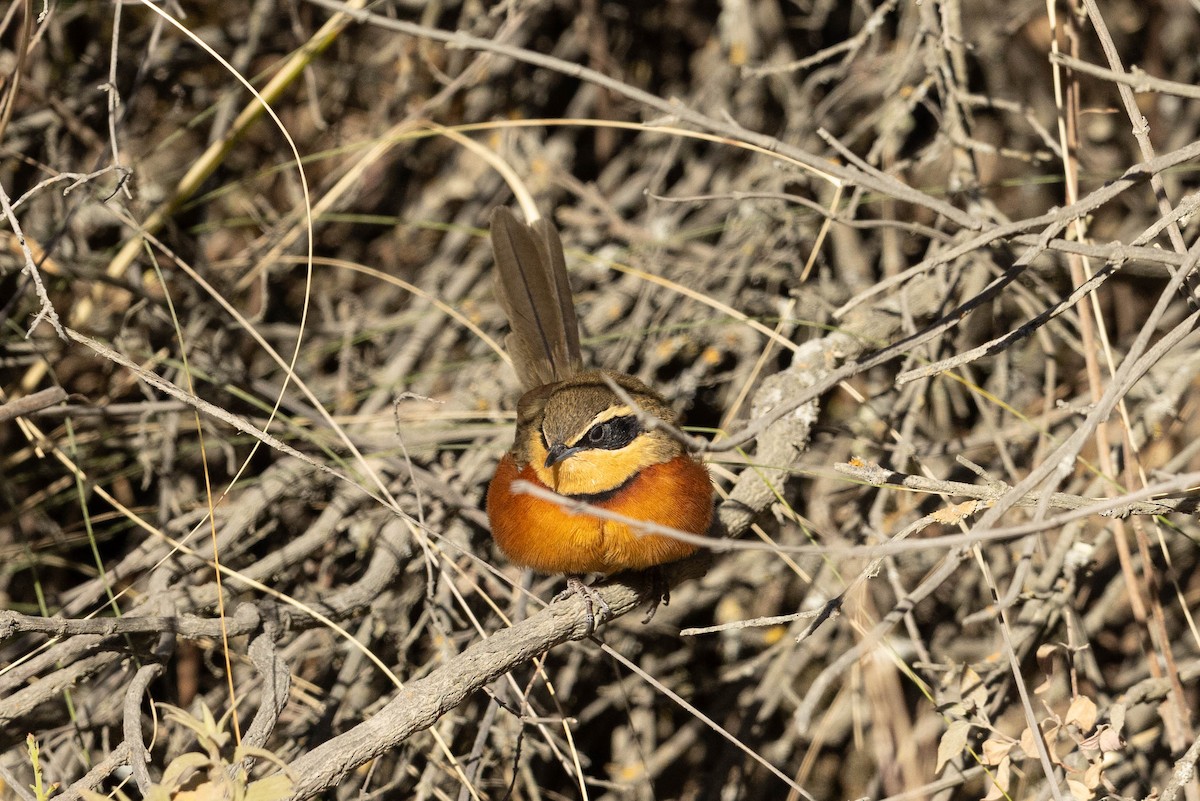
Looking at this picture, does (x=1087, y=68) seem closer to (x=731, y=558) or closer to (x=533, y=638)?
(x=533, y=638)

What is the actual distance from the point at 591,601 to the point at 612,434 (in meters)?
0.57

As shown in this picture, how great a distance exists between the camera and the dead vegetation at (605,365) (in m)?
3.14

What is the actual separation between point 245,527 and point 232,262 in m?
1.43

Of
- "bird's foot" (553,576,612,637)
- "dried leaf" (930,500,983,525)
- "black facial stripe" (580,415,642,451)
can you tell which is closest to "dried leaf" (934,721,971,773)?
"dried leaf" (930,500,983,525)

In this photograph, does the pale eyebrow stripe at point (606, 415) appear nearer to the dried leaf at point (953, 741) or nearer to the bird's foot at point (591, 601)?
the bird's foot at point (591, 601)

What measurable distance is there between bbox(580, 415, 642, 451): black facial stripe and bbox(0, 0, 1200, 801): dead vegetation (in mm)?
468

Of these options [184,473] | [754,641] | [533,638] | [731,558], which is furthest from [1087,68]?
[184,473]

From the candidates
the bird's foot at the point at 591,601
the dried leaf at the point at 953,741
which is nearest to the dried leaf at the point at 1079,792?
the dried leaf at the point at 953,741

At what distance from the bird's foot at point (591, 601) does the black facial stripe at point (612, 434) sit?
0.46 meters

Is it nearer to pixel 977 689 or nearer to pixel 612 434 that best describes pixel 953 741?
pixel 977 689

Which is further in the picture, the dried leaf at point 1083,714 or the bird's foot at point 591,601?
the bird's foot at point 591,601

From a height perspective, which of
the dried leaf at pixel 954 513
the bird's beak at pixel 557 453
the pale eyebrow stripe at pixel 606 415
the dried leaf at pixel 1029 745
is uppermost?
the dried leaf at pixel 954 513

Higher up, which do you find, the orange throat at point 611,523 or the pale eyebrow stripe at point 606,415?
the pale eyebrow stripe at point 606,415

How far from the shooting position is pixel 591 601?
129 inches
